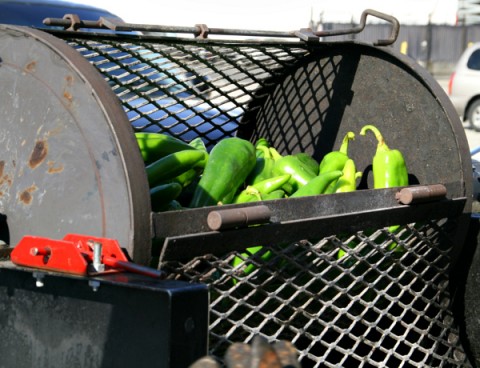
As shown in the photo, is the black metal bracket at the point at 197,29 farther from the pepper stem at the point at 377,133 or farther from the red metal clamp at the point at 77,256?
the red metal clamp at the point at 77,256

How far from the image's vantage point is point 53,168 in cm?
197

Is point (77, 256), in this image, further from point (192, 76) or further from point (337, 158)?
point (192, 76)

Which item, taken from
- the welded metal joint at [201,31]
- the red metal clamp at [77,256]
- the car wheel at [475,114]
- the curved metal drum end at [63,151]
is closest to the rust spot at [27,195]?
the curved metal drum end at [63,151]

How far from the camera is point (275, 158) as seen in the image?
3178 millimetres

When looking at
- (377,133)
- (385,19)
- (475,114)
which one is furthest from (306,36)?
(475,114)

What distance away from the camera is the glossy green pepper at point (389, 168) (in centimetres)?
284

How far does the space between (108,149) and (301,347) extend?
97 centimetres

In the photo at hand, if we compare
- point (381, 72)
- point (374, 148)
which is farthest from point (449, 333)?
point (381, 72)

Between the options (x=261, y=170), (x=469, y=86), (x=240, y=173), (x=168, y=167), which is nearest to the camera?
(x=168, y=167)

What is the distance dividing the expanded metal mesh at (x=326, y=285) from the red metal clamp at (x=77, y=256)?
15 centimetres

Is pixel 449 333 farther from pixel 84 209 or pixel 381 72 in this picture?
pixel 84 209

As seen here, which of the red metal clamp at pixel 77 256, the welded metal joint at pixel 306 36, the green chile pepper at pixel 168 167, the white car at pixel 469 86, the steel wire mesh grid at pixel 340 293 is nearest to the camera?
the red metal clamp at pixel 77 256

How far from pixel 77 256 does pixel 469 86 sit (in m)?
14.4

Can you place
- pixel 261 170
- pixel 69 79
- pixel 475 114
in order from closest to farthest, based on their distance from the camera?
1. pixel 69 79
2. pixel 261 170
3. pixel 475 114
